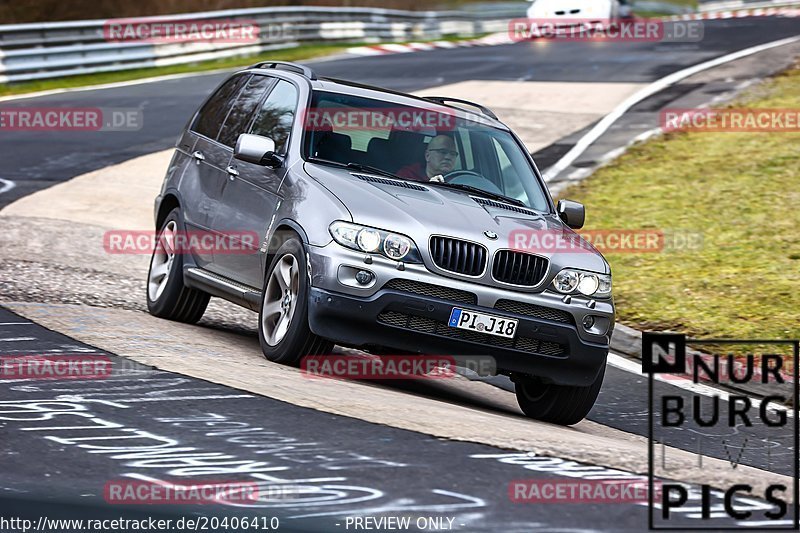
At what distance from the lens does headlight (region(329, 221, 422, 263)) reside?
301 inches

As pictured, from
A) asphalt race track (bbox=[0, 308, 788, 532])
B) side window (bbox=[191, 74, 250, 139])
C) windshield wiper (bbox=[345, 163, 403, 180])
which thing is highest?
side window (bbox=[191, 74, 250, 139])

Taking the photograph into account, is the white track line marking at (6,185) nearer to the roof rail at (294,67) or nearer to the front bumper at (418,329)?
the roof rail at (294,67)

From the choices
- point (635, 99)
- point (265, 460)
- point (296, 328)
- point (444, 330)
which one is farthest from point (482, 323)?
point (635, 99)

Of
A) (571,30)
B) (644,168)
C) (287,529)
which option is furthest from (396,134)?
(571,30)

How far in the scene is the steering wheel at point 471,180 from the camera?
888 cm

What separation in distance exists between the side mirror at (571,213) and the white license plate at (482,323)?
64.7 inches

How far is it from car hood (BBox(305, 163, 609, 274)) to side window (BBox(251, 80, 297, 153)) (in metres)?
0.60

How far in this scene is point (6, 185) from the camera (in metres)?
16.0
